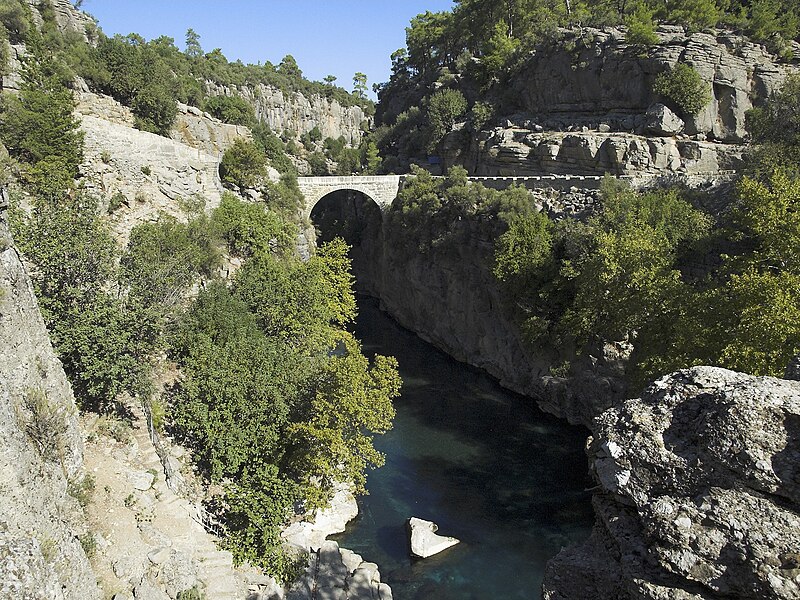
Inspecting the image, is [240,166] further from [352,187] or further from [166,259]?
[166,259]

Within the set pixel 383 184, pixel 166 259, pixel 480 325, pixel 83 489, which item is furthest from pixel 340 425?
pixel 383 184

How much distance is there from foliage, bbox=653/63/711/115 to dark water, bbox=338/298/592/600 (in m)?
20.6

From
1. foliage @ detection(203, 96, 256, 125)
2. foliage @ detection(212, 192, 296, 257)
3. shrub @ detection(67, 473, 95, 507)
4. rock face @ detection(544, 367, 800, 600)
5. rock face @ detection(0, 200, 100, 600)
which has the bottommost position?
shrub @ detection(67, 473, 95, 507)

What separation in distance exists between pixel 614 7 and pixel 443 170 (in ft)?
62.2

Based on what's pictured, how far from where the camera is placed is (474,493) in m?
19.6

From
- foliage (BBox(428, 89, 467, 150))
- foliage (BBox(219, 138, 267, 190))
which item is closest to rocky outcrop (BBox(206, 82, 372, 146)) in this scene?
foliage (BBox(428, 89, 467, 150))

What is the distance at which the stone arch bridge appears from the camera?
31.4m

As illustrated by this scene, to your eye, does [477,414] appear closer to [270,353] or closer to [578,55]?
[270,353]

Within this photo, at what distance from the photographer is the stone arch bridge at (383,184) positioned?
31.4m

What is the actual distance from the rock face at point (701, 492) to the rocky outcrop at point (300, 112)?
2157 inches

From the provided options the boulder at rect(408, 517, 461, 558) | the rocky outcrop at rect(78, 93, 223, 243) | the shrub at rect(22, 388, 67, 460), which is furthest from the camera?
the rocky outcrop at rect(78, 93, 223, 243)

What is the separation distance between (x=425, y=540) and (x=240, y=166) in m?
23.7

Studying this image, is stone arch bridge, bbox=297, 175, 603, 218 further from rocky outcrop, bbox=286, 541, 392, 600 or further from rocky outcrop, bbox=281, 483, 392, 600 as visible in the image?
rocky outcrop, bbox=286, 541, 392, 600

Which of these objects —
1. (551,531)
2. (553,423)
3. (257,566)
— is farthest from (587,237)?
(257,566)
